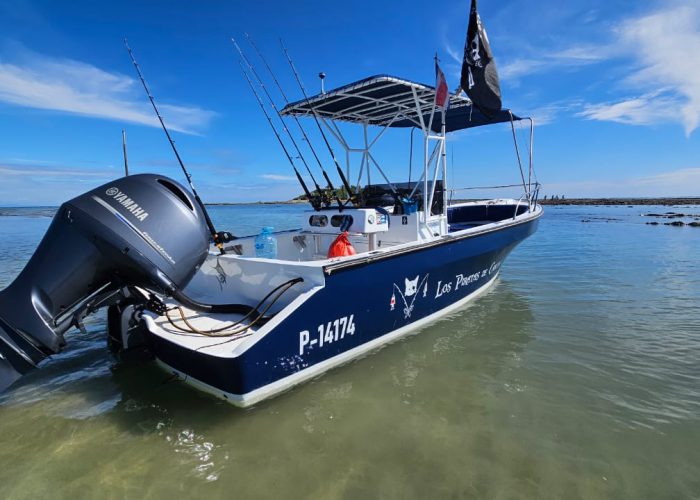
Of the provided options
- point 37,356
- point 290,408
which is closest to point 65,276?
point 37,356

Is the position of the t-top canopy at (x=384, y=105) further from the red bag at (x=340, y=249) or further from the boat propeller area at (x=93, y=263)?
the boat propeller area at (x=93, y=263)

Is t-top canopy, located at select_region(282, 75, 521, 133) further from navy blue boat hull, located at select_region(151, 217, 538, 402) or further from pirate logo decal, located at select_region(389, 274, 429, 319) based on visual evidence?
pirate logo decal, located at select_region(389, 274, 429, 319)

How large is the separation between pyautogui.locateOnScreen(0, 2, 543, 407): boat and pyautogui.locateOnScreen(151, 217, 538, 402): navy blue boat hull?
0.02 m

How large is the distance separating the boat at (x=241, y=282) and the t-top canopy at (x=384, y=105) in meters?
0.05

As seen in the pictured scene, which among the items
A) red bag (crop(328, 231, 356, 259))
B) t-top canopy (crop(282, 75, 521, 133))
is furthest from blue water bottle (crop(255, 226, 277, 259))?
t-top canopy (crop(282, 75, 521, 133))

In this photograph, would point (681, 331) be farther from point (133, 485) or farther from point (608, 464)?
point (133, 485)

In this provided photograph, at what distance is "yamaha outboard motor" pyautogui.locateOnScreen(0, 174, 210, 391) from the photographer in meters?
2.83

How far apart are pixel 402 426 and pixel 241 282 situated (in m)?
2.32

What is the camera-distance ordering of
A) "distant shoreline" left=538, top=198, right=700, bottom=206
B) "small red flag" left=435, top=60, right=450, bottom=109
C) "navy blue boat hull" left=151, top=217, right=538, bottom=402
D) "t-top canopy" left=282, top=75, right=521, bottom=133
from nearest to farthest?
"navy blue boat hull" left=151, top=217, right=538, bottom=402, "small red flag" left=435, top=60, right=450, bottom=109, "t-top canopy" left=282, top=75, right=521, bottom=133, "distant shoreline" left=538, top=198, right=700, bottom=206

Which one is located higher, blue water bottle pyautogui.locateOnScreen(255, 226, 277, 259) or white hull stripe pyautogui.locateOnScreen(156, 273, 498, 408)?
blue water bottle pyautogui.locateOnScreen(255, 226, 277, 259)

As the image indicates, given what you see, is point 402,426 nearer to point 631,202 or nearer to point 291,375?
point 291,375

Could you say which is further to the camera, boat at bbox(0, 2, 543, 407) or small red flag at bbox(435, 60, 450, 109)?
small red flag at bbox(435, 60, 450, 109)

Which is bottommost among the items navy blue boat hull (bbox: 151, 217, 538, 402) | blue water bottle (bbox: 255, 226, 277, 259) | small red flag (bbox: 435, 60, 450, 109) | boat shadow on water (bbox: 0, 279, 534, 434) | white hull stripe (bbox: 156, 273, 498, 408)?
boat shadow on water (bbox: 0, 279, 534, 434)

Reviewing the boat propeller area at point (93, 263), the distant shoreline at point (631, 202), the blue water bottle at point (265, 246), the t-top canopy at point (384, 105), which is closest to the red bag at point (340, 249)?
the blue water bottle at point (265, 246)
